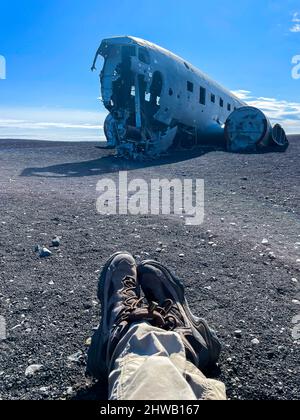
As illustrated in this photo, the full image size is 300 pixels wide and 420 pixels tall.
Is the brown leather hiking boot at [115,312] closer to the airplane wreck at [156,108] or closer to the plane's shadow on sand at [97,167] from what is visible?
the plane's shadow on sand at [97,167]

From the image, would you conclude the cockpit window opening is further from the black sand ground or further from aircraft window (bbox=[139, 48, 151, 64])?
the black sand ground

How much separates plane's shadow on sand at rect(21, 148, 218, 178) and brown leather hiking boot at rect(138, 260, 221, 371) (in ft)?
27.2

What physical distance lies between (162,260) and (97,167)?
29.8 ft

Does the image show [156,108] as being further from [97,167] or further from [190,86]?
[97,167]

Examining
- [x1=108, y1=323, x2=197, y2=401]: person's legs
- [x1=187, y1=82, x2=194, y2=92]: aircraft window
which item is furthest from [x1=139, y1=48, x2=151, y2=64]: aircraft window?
[x1=108, y1=323, x2=197, y2=401]: person's legs

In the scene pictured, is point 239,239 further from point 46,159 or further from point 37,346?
point 46,159

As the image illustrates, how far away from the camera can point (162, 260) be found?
444 cm

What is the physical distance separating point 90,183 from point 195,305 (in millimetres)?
6855

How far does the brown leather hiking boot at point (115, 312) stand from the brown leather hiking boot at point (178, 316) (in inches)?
4.4

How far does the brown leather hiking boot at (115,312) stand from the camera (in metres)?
2.35

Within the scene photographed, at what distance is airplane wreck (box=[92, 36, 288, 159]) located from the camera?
592 inches

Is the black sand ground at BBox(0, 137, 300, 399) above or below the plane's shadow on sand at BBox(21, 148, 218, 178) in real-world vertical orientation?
below
